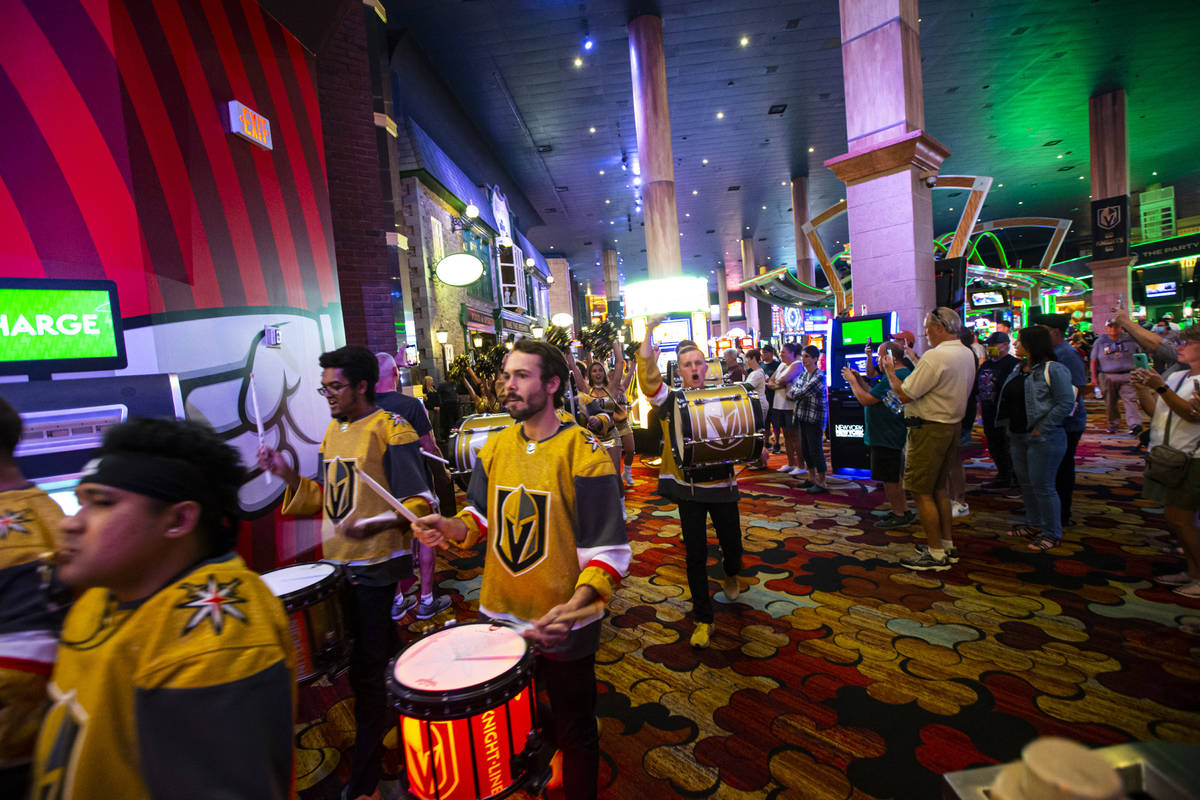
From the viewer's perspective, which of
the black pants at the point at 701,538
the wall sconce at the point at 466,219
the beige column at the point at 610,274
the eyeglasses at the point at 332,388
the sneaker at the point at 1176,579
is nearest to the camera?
the eyeglasses at the point at 332,388

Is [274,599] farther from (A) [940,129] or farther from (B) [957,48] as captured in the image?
(A) [940,129]

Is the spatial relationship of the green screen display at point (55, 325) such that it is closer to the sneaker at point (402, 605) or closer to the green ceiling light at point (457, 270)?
the sneaker at point (402, 605)

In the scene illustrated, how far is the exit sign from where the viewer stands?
317 centimetres

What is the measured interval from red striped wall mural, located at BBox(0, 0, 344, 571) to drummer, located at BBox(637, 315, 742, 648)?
2312 mm

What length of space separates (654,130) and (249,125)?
668 centimetres

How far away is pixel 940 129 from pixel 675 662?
53.5ft

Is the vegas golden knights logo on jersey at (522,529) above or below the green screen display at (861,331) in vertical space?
below

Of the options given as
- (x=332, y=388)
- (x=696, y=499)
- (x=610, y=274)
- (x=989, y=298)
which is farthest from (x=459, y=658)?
(x=610, y=274)

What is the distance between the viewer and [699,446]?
9.59 ft

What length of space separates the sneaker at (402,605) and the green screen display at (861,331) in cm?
479

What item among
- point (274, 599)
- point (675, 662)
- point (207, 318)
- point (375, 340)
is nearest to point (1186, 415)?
point (675, 662)

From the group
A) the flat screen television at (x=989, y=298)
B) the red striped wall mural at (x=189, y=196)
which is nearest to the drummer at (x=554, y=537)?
the red striped wall mural at (x=189, y=196)

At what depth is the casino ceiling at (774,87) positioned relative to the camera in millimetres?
8898

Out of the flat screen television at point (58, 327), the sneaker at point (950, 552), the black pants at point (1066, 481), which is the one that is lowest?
the sneaker at point (950, 552)
